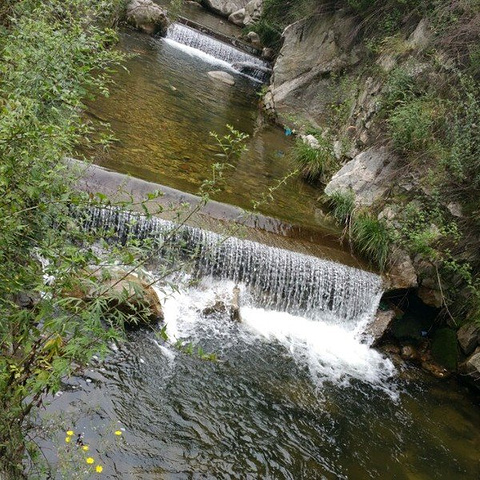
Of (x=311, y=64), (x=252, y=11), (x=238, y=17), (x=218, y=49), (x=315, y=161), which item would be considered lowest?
(x=315, y=161)

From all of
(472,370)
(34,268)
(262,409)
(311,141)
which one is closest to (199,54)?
(311,141)

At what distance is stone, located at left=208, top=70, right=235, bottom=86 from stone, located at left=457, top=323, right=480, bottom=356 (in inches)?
393

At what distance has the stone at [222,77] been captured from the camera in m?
15.5

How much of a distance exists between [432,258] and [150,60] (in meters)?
9.33

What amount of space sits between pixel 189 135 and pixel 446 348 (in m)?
5.58

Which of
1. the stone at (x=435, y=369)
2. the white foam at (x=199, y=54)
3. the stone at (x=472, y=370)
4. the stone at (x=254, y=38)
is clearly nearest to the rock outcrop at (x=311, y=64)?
the white foam at (x=199, y=54)

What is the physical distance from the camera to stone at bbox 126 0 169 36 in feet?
54.7

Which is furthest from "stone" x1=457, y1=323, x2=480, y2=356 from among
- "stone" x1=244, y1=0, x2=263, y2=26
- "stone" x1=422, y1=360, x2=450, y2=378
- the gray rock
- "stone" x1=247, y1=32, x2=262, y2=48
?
"stone" x1=244, y1=0, x2=263, y2=26

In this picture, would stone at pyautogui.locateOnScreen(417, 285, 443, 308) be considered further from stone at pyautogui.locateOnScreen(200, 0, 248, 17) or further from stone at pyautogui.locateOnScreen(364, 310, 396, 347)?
stone at pyautogui.locateOnScreen(200, 0, 248, 17)

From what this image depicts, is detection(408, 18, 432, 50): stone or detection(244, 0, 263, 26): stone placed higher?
detection(408, 18, 432, 50): stone

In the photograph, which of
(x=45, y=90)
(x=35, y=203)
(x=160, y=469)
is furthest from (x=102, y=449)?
(x=45, y=90)

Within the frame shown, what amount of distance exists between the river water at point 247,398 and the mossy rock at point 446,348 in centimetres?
43

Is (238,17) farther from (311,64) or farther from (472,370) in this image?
(472,370)

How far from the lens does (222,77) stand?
1562 cm
